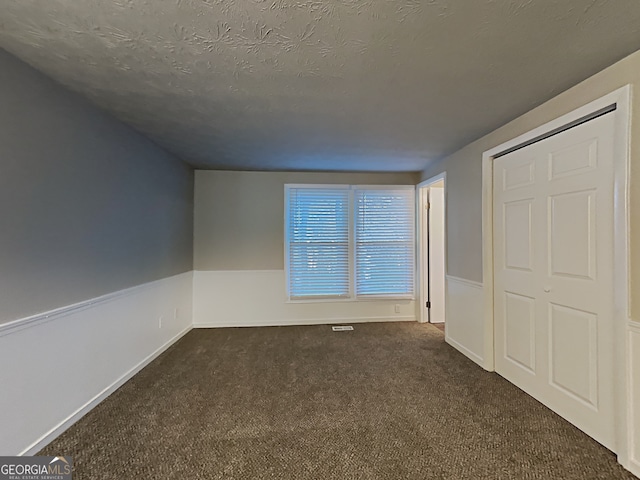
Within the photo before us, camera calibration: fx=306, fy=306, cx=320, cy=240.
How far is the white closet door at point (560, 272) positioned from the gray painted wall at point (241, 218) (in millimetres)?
2663

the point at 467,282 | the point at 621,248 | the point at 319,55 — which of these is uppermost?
the point at 319,55

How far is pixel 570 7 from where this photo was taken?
4.32ft

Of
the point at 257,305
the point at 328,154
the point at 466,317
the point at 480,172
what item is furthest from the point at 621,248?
the point at 257,305

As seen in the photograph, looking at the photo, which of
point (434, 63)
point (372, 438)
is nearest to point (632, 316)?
point (372, 438)

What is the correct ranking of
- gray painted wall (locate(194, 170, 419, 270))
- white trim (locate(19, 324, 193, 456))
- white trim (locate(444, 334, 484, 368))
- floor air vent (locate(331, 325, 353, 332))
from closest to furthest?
white trim (locate(19, 324, 193, 456))
white trim (locate(444, 334, 484, 368))
floor air vent (locate(331, 325, 353, 332))
gray painted wall (locate(194, 170, 419, 270))

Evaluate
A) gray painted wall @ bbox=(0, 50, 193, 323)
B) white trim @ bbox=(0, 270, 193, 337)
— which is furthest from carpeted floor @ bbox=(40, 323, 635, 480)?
gray painted wall @ bbox=(0, 50, 193, 323)

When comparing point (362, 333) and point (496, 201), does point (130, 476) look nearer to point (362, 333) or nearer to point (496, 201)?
point (362, 333)

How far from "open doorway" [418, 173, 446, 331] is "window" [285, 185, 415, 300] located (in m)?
0.18

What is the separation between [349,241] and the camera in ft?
15.7

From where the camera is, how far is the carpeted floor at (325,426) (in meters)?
1.71

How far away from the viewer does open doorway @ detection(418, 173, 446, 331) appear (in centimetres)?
473

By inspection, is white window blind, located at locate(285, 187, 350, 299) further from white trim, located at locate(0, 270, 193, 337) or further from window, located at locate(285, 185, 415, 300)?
white trim, located at locate(0, 270, 193, 337)

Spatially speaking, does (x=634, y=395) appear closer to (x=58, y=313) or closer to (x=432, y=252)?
(x=432, y=252)

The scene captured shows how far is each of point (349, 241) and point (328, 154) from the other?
1557 mm
